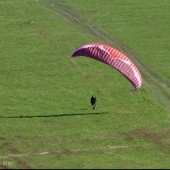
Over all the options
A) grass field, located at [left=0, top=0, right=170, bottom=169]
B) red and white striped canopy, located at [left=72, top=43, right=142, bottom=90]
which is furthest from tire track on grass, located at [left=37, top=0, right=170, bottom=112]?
red and white striped canopy, located at [left=72, top=43, right=142, bottom=90]

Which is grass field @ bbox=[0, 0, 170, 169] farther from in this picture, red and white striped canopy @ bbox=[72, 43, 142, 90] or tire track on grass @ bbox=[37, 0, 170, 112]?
Result: red and white striped canopy @ bbox=[72, 43, 142, 90]

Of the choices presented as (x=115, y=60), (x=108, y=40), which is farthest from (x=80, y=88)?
(x=108, y=40)

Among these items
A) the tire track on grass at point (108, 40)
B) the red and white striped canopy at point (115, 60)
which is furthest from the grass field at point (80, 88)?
the red and white striped canopy at point (115, 60)

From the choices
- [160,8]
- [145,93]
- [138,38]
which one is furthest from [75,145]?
[160,8]

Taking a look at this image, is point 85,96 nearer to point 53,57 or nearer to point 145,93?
point 145,93

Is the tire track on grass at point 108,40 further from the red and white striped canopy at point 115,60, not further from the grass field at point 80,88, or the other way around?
the red and white striped canopy at point 115,60

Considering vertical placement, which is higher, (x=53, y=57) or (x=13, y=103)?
(x=53, y=57)
